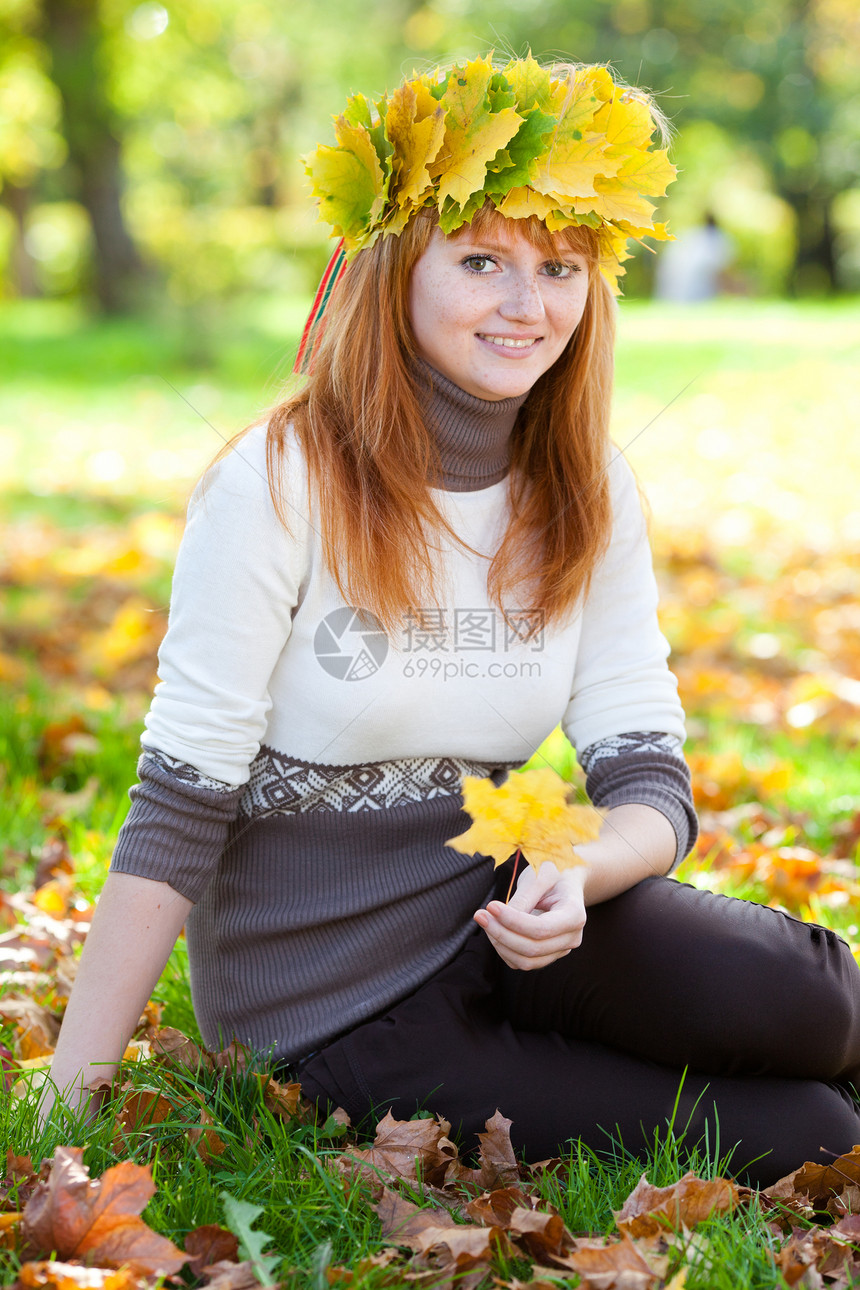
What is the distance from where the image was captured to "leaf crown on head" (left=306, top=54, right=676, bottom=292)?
179cm

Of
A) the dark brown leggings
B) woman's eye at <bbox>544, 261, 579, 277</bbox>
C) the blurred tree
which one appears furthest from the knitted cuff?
the blurred tree

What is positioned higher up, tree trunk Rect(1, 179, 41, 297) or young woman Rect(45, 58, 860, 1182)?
tree trunk Rect(1, 179, 41, 297)

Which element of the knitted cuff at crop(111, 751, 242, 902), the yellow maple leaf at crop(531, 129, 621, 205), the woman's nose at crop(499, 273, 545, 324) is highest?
the yellow maple leaf at crop(531, 129, 621, 205)

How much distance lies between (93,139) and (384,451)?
1734cm

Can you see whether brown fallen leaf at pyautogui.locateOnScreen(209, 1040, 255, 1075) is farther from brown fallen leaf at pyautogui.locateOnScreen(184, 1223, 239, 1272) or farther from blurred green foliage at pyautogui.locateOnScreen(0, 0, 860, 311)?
blurred green foliage at pyautogui.locateOnScreen(0, 0, 860, 311)

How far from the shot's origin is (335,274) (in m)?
2.01

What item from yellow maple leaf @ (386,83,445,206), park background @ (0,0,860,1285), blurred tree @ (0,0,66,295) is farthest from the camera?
blurred tree @ (0,0,66,295)

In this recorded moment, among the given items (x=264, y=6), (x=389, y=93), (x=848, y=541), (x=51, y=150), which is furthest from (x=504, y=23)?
(x=389, y=93)

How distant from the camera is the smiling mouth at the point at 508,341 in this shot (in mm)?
1898

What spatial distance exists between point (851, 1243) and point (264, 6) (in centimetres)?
2490

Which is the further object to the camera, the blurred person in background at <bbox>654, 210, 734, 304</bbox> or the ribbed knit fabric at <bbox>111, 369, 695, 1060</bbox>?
the blurred person in background at <bbox>654, 210, 734, 304</bbox>

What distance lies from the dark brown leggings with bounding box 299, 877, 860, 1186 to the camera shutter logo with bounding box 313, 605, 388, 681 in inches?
18.8

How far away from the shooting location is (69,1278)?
132cm

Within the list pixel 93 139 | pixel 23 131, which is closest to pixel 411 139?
pixel 93 139
